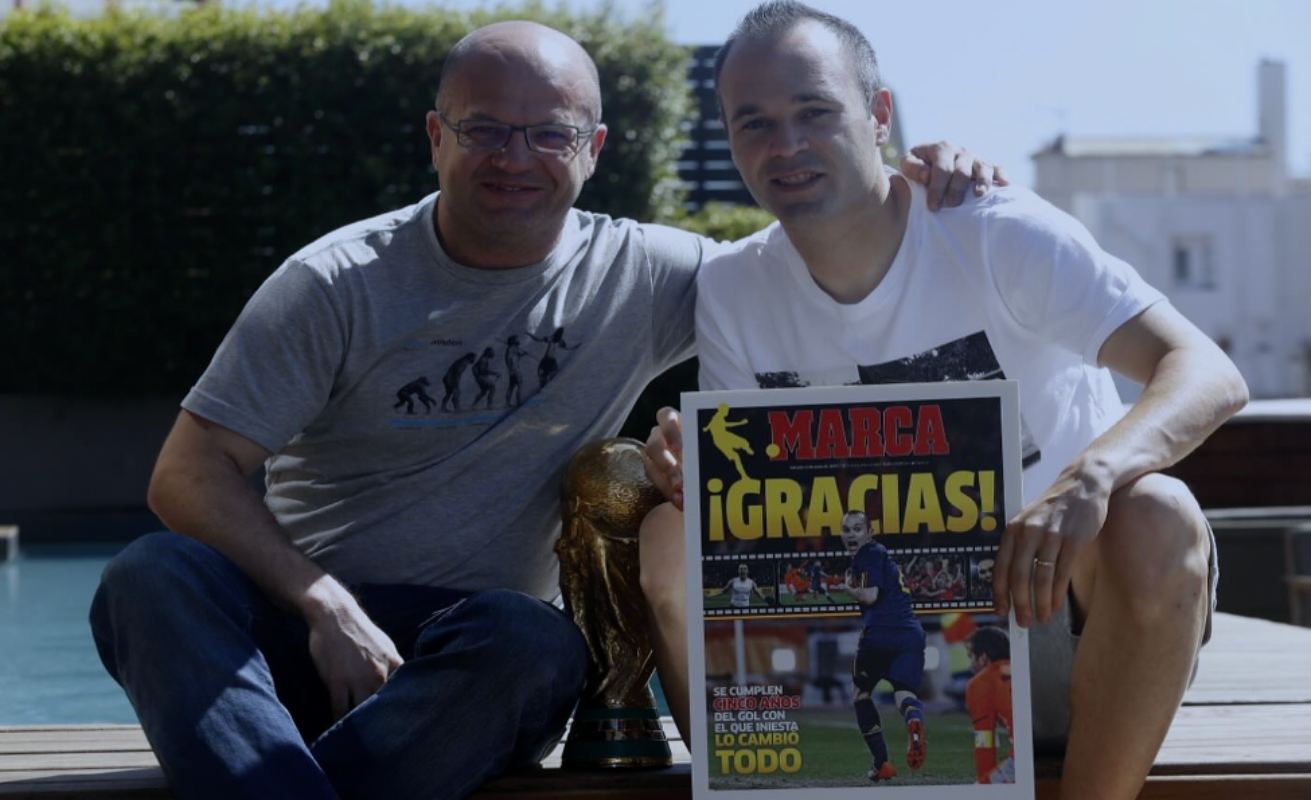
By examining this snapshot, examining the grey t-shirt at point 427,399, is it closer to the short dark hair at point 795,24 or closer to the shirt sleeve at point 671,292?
the shirt sleeve at point 671,292

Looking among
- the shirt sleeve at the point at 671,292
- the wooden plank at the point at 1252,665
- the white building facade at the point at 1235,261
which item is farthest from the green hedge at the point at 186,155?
the white building facade at the point at 1235,261

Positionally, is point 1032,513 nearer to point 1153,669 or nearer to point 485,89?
point 1153,669

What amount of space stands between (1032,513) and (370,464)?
1079 mm

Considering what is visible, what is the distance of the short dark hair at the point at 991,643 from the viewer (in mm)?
2088

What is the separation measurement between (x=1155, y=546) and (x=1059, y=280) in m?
0.45

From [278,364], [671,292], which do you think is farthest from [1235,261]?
[278,364]

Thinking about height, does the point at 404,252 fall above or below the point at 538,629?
above

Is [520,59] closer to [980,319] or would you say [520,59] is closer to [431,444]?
[431,444]

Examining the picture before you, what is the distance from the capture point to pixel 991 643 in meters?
2.09

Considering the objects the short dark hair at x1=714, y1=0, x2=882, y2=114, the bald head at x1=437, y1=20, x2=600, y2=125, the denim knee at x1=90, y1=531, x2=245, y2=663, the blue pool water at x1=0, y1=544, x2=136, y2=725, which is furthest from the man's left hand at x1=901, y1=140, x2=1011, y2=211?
the blue pool water at x1=0, y1=544, x2=136, y2=725

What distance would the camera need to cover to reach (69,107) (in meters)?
10.6

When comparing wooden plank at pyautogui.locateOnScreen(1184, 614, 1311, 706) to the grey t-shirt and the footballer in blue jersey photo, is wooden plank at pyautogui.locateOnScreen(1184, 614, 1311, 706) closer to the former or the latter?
the footballer in blue jersey photo

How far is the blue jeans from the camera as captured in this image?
213 cm

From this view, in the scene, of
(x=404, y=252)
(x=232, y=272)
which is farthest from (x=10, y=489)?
(x=404, y=252)
